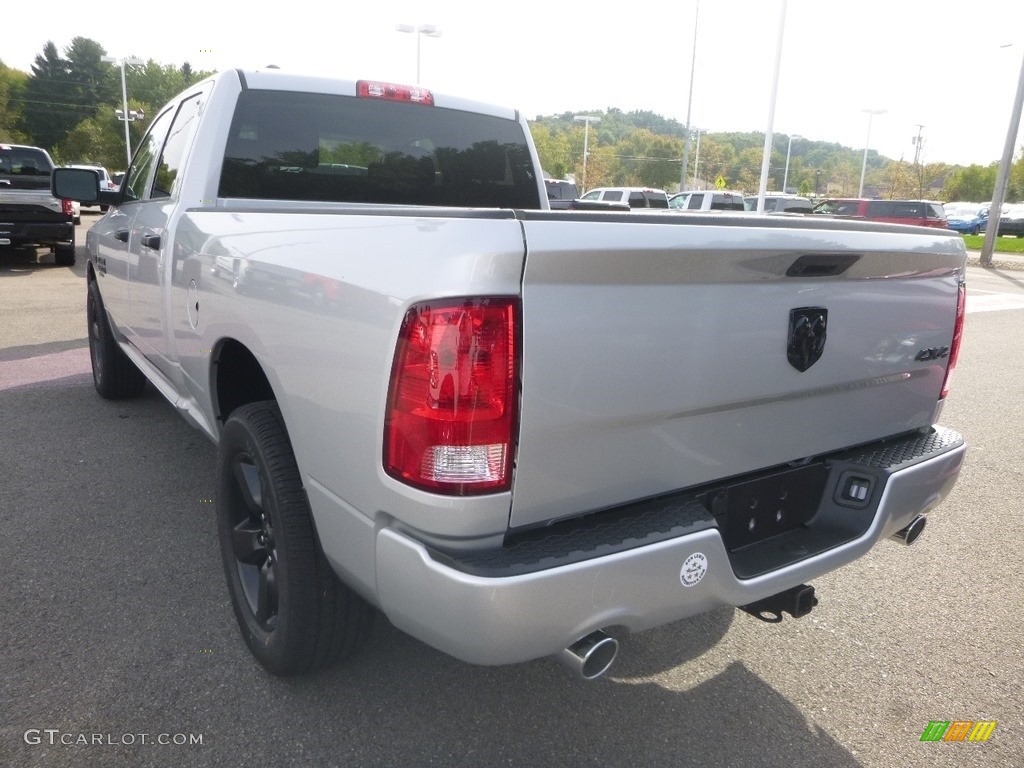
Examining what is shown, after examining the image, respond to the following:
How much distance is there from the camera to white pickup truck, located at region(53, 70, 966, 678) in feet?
5.63

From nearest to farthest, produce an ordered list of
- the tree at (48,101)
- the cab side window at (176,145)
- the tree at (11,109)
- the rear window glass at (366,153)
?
Result: the rear window glass at (366,153), the cab side window at (176,145), the tree at (11,109), the tree at (48,101)

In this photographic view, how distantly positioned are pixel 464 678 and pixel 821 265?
1.69 metres

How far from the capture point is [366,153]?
3.71 metres

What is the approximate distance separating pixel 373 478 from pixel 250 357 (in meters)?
1.14

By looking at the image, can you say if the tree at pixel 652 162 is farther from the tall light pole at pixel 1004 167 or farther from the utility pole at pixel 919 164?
the tall light pole at pixel 1004 167

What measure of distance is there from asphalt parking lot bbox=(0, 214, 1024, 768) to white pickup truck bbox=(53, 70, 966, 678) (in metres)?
0.25

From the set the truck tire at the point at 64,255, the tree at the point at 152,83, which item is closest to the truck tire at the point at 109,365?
the truck tire at the point at 64,255

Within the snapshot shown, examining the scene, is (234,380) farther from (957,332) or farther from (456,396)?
(957,332)

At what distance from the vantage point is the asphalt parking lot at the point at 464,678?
229cm

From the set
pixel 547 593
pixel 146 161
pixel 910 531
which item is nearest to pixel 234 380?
pixel 547 593

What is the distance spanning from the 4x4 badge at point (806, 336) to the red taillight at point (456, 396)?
2.93 feet

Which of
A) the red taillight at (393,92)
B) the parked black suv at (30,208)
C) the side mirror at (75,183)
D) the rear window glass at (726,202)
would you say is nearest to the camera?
the red taillight at (393,92)

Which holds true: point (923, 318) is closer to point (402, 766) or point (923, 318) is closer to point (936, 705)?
point (936, 705)

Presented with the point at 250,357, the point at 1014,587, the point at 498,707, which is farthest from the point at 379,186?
the point at 1014,587
